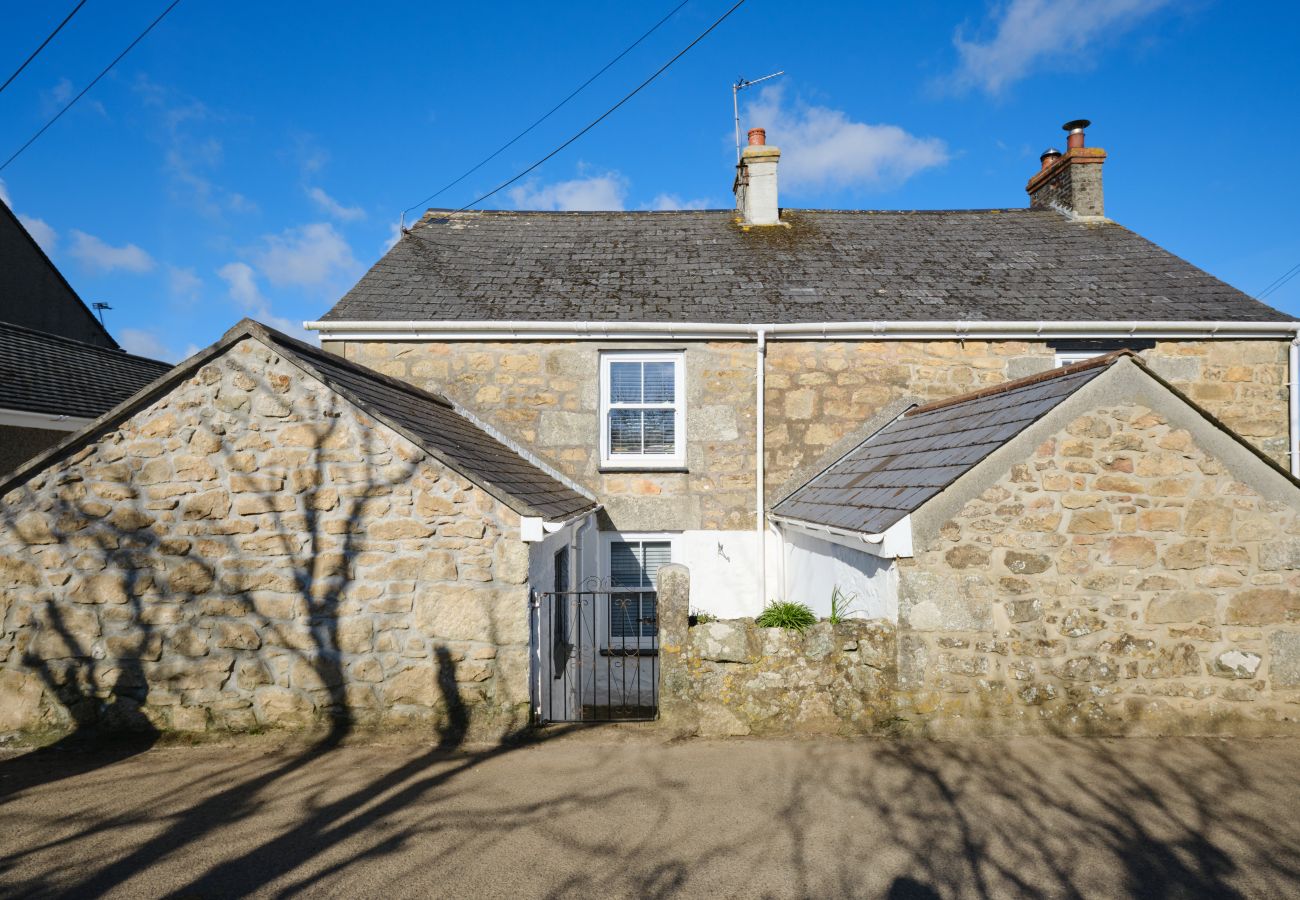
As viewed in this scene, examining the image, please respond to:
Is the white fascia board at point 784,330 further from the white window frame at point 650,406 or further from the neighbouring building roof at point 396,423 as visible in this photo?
the neighbouring building roof at point 396,423

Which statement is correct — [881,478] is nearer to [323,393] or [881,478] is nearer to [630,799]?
[630,799]

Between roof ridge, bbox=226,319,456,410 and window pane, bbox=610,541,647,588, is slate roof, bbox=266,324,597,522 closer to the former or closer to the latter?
roof ridge, bbox=226,319,456,410

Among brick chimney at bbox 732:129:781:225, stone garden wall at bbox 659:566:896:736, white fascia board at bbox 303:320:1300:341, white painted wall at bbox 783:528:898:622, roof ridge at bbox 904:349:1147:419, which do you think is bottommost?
stone garden wall at bbox 659:566:896:736

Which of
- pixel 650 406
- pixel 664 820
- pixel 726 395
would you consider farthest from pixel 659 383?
pixel 664 820

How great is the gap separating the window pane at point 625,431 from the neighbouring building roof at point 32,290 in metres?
14.5

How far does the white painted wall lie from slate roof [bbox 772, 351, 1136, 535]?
34 centimetres

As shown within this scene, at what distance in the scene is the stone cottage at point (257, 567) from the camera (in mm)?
6055

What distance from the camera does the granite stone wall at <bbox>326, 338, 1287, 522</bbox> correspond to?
10.0 metres

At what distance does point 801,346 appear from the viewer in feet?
33.2

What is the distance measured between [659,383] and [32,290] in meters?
15.8

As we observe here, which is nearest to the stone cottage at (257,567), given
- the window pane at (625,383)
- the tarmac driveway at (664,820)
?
the tarmac driveway at (664,820)

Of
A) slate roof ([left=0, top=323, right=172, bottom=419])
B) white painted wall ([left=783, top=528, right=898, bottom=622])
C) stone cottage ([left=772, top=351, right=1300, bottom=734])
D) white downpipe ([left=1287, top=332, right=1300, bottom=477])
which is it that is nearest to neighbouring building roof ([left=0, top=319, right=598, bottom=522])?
white painted wall ([left=783, top=528, right=898, bottom=622])

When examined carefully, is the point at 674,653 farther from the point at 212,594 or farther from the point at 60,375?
the point at 60,375

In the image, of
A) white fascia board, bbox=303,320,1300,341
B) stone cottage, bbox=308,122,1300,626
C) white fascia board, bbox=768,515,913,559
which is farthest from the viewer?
stone cottage, bbox=308,122,1300,626
